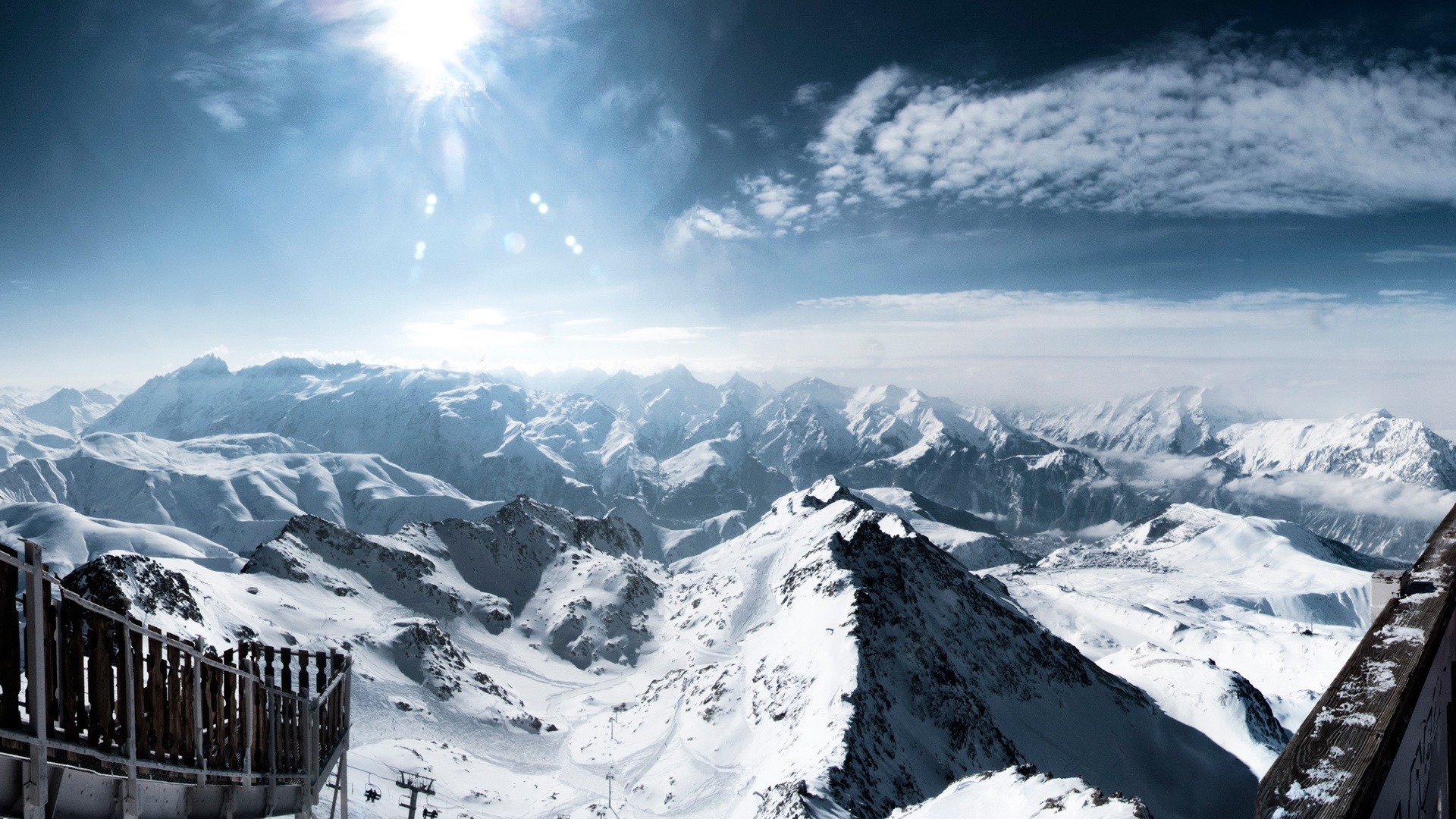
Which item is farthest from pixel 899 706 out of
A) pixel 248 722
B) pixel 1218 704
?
pixel 248 722

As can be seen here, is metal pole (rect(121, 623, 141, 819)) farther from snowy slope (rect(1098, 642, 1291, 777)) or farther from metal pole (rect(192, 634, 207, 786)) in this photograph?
snowy slope (rect(1098, 642, 1291, 777))

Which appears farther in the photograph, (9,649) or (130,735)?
(130,735)

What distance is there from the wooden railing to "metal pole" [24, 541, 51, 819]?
0.04 ft

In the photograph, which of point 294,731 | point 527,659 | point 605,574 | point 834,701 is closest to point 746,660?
point 834,701

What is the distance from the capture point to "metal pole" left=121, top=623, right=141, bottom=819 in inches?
262

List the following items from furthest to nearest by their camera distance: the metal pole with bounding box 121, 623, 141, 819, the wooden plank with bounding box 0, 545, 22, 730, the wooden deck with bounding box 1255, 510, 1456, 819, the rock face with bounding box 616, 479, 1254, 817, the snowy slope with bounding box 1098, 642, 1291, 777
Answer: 1. the snowy slope with bounding box 1098, 642, 1291, 777
2. the rock face with bounding box 616, 479, 1254, 817
3. the metal pole with bounding box 121, 623, 141, 819
4. the wooden plank with bounding box 0, 545, 22, 730
5. the wooden deck with bounding box 1255, 510, 1456, 819

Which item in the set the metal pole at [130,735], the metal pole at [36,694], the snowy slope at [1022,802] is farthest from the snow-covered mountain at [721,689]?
the metal pole at [36,694]

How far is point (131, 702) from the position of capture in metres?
6.72

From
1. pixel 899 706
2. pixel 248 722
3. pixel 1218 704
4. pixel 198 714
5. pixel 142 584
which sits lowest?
pixel 1218 704

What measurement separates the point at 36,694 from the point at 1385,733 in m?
8.72

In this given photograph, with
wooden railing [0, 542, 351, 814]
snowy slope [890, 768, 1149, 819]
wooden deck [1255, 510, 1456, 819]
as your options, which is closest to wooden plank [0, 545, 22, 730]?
wooden railing [0, 542, 351, 814]

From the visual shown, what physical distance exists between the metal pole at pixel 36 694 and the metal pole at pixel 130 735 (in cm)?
98

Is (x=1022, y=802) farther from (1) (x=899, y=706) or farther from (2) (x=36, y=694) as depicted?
(1) (x=899, y=706)

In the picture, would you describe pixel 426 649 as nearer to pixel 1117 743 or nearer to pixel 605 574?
pixel 605 574
